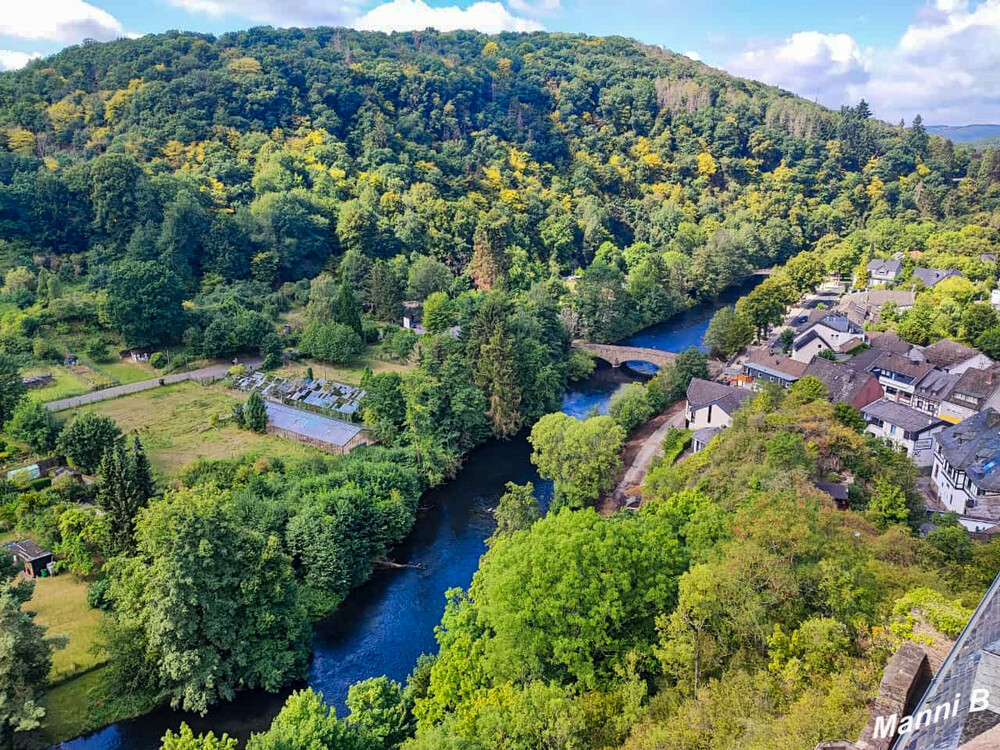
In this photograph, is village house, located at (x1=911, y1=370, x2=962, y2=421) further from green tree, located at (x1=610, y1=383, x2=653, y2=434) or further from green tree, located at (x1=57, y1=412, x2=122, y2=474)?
green tree, located at (x1=57, y1=412, x2=122, y2=474)

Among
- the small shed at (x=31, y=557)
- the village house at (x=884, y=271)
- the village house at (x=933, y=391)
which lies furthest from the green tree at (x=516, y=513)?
the village house at (x=884, y=271)

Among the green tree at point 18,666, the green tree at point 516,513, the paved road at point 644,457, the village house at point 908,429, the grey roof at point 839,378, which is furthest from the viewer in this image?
the grey roof at point 839,378

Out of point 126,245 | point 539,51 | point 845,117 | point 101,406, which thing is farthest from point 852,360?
point 539,51

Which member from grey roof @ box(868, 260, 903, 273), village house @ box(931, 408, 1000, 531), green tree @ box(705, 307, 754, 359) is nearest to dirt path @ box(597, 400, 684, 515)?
green tree @ box(705, 307, 754, 359)

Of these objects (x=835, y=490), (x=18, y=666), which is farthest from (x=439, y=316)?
(x=18, y=666)

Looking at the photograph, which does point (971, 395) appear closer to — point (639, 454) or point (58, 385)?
point (639, 454)

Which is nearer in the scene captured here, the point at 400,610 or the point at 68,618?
the point at 68,618

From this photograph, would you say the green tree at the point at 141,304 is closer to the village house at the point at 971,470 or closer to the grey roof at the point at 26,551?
the grey roof at the point at 26,551

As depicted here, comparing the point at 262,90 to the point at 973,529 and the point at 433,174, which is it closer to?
the point at 433,174
